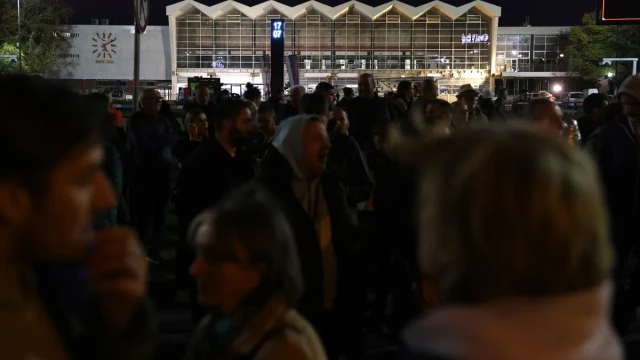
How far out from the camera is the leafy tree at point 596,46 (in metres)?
72.7

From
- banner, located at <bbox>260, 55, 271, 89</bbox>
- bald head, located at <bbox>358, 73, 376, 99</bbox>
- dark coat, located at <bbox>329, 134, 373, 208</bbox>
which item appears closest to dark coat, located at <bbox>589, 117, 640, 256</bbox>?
dark coat, located at <bbox>329, 134, 373, 208</bbox>

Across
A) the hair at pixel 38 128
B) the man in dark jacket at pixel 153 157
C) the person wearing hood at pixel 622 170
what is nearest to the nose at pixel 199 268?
the hair at pixel 38 128

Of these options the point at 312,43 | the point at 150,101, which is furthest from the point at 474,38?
the point at 150,101

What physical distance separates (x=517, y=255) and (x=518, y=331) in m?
0.11

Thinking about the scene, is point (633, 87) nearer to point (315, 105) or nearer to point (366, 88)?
point (315, 105)

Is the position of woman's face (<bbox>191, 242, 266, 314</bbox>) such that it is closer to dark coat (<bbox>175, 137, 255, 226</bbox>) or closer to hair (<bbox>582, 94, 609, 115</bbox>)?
dark coat (<bbox>175, 137, 255, 226</bbox>)

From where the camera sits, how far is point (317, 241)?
3.84 m

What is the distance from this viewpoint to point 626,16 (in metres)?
9.68

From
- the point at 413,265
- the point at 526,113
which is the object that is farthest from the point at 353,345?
the point at 526,113

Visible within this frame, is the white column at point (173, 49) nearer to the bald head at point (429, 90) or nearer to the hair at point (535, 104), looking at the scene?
the bald head at point (429, 90)

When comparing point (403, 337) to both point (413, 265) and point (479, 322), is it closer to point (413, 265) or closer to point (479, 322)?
point (479, 322)

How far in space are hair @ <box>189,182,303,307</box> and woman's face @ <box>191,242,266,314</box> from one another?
0.01 metres

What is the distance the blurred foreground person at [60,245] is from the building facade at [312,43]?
81.3m

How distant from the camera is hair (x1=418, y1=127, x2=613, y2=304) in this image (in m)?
1.06
